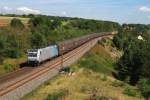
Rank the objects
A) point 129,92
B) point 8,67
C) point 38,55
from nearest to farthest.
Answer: point 129,92, point 8,67, point 38,55

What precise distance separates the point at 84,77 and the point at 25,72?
8357mm

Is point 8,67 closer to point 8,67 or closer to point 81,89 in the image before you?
point 8,67

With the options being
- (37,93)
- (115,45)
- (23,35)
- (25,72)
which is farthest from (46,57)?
(115,45)

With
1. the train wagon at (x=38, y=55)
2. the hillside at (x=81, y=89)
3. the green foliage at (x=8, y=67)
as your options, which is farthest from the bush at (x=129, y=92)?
the train wagon at (x=38, y=55)

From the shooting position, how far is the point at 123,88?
4322cm

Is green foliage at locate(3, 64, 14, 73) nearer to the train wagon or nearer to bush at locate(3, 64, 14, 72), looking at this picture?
bush at locate(3, 64, 14, 72)

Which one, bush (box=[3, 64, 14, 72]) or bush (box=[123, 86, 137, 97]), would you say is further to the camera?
bush (box=[3, 64, 14, 72])

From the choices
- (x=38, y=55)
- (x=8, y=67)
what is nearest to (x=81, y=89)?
(x=8, y=67)

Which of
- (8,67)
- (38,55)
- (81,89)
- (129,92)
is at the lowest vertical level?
(8,67)

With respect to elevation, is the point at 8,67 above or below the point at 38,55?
below

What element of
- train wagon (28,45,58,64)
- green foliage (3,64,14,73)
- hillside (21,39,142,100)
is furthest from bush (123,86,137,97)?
train wagon (28,45,58,64)

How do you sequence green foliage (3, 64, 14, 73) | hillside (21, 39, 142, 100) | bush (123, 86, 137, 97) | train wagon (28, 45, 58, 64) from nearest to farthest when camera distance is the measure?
1. hillside (21, 39, 142, 100)
2. bush (123, 86, 137, 97)
3. green foliage (3, 64, 14, 73)
4. train wagon (28, 45, 58, 64)

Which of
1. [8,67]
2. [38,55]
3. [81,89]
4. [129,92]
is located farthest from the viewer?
[38,55]

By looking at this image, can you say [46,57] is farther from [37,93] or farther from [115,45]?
[115,45]
